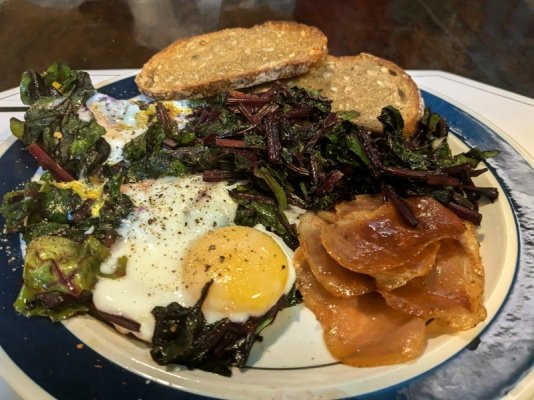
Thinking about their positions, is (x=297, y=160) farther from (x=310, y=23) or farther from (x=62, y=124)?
(x=310, y=23)

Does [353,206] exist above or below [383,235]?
below

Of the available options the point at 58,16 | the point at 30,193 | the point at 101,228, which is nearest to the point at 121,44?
the point at 58,16

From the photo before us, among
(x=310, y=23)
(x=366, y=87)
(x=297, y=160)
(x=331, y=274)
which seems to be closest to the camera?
(x=331, y=274)

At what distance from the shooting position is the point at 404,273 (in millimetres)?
2357

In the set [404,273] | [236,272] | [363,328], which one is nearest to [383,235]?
[404,273]

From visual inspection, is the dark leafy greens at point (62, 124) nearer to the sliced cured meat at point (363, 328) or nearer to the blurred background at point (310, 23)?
the blurred background at point (310, 23)

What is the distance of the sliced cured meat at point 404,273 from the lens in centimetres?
235

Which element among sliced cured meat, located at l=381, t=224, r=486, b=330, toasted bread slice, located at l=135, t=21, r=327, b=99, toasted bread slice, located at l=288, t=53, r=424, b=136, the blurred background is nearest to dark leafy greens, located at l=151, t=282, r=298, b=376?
sliced cured meat, located at l=381, t=224, r=486, b=330

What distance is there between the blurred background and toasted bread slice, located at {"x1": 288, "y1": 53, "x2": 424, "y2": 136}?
1.40m

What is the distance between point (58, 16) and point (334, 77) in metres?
4.03

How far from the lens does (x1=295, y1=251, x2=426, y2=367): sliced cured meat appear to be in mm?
2268

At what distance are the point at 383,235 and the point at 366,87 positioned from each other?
1705mm

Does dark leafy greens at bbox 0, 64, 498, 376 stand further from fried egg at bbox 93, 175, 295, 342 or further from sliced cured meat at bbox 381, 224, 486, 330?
sliced cured meat at bbox 381, 224, 486, 330

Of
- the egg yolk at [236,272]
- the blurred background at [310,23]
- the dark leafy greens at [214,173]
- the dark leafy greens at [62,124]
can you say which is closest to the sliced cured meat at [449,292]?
the dark leafy greens at [214,173]
